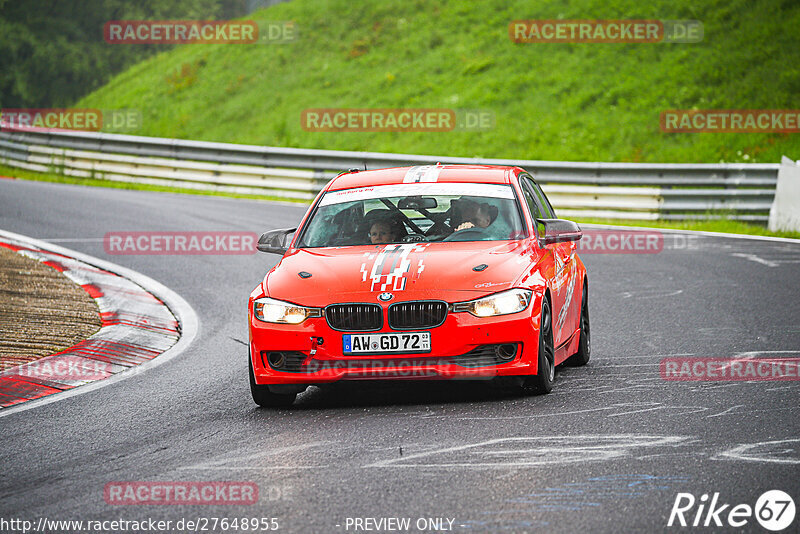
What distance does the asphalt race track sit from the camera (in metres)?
4.86

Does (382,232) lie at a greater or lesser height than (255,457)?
greater

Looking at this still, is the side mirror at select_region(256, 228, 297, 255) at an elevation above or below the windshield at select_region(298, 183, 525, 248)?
below

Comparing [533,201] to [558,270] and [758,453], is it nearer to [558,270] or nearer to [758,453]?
[558,270]

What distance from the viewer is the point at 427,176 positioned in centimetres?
859

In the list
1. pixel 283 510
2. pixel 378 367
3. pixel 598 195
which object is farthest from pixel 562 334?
pixel 598 195

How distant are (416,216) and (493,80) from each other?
87.1 ft

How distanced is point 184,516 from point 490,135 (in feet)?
88.1

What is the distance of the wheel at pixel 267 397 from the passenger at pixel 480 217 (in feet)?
5.83

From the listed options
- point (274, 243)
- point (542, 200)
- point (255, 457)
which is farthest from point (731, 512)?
point (542, 200)

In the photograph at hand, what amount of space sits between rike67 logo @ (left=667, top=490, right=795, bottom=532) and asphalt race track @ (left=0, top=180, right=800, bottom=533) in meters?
0.04

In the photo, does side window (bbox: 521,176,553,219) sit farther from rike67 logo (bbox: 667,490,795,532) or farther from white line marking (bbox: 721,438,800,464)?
rike67 logo (bbox: 667,490,795,532)

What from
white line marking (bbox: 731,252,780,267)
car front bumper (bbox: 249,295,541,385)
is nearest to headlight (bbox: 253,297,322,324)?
car front bumper (bbox: 249,295,541,385)

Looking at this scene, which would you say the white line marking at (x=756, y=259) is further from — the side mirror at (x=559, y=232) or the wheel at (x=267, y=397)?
the wheel at (x=267, y=397)

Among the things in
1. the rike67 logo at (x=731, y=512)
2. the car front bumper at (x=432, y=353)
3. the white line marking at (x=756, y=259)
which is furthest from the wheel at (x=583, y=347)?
the white line marking at (x=756, y=259)
